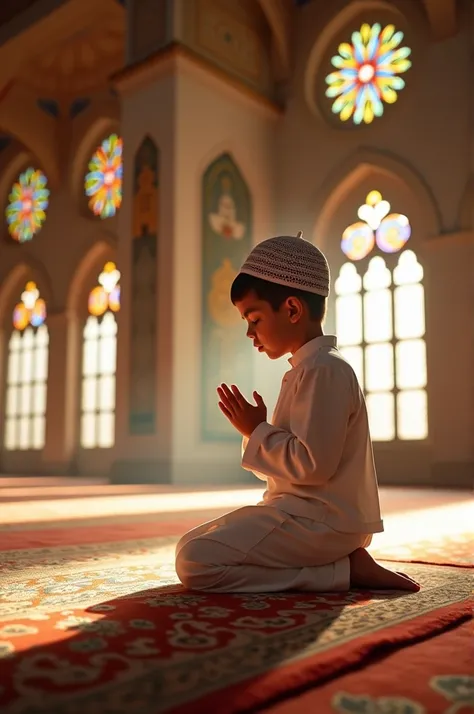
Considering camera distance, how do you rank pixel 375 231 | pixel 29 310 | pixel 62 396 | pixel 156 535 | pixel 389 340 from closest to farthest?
pixel 156 535
pixel 389 340
pixel 375 231
pixel 62 396
pixel 29 310

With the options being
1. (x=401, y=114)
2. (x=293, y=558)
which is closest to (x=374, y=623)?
(x=293, y=558)

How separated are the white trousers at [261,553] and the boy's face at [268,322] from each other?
445 mm

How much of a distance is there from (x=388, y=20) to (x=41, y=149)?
6.38 meters

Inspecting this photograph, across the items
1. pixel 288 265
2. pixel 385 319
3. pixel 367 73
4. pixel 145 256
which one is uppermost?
pixel 367 73

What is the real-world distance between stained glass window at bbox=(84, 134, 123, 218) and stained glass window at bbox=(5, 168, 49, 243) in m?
1.22

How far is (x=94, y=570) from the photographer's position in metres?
2.46

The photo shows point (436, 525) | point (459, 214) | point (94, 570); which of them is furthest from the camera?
point (459, 214)

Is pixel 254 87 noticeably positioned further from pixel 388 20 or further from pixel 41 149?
pixel 41 149

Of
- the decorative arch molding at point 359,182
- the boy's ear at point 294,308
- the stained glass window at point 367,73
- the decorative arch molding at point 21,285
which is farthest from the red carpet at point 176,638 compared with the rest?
the decorative arch molding at point 21,285

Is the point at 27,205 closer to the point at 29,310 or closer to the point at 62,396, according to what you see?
the point at 29,310

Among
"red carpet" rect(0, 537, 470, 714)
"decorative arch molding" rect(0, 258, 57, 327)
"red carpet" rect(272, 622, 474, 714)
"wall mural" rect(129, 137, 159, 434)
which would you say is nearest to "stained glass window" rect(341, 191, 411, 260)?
"wall mural" rect(129, 137, 159, 434)

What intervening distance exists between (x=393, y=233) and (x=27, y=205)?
7.48 meters

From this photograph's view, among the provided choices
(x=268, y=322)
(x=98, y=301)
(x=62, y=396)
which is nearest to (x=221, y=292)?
(x=98, y=301)

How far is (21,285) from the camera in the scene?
46.3 feet
